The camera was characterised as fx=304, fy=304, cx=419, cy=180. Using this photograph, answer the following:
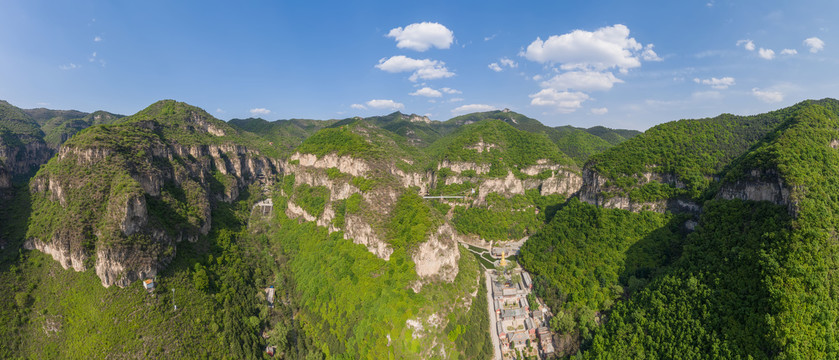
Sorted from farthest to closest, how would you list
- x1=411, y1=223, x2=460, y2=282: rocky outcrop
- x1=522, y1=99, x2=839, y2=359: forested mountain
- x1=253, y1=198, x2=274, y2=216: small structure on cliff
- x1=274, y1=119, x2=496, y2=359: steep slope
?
x1=253, y1=198, x2=274, y2=216: small structure on cliff → x1=411, y1=223, x2=460, y2=282: rocky outcrop → x1=274, y1=119, x2=496, y2=359: steep slope → x1=522, y1=99, x2=839, y2=359: forested mountain

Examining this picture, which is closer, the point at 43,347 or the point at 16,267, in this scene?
the point at 43,347

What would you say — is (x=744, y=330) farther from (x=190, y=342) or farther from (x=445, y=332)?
(x=190, y=342)

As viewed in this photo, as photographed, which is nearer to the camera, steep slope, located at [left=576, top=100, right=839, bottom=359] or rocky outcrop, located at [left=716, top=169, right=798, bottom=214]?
steep slope, located at [left=576, top=100, right=839, bottom=359]

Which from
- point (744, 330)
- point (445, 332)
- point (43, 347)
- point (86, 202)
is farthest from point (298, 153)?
point (744, 330)

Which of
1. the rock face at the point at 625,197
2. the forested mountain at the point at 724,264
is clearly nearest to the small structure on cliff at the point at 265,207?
the forested mountain at the point at 724,264

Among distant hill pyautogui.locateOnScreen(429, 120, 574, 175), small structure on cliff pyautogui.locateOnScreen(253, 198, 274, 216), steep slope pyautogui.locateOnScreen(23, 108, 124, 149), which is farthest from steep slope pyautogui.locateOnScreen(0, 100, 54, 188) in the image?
distant hill pyautogui.locateOnScreen(429, 120, 574, 175)

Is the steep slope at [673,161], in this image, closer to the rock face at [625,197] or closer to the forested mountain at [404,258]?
the rock face at [625,197]

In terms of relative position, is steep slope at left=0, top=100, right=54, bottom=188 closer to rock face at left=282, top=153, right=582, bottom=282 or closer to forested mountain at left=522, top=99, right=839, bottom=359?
rock face at left=282, top=153, right=582, bottom=282
